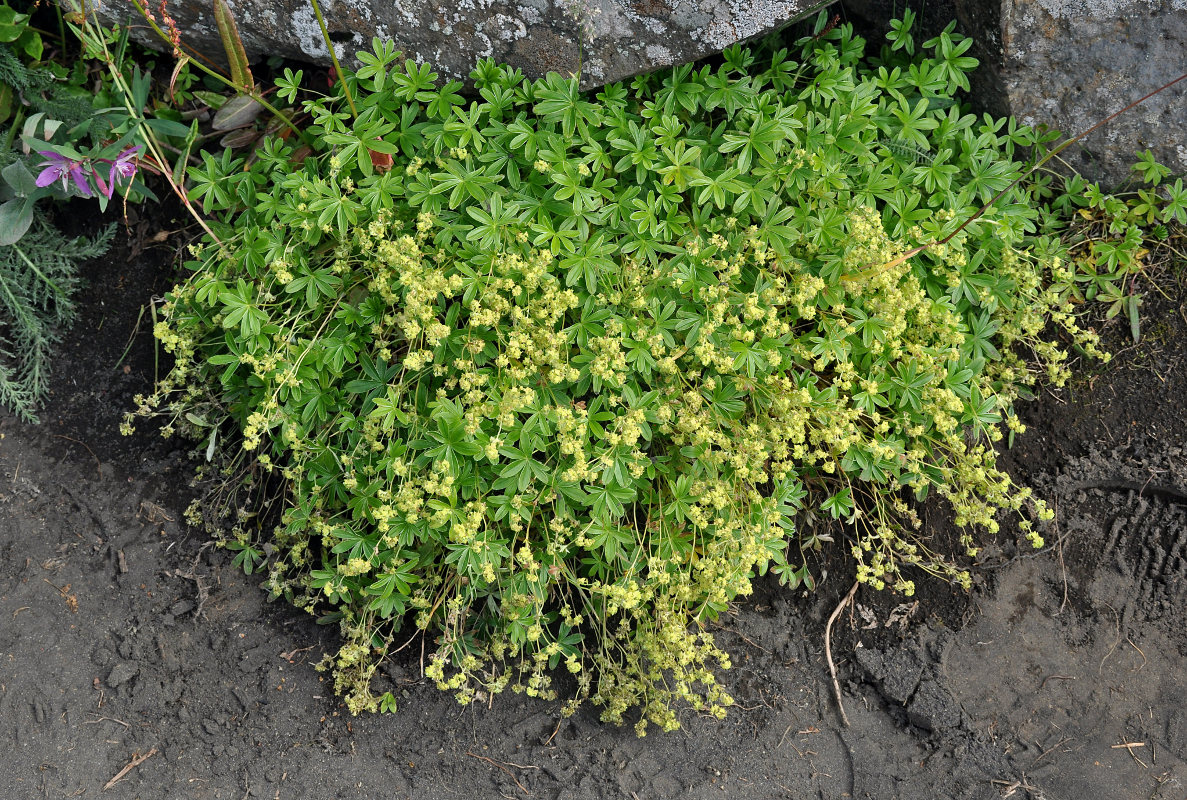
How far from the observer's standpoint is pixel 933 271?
3.15 m

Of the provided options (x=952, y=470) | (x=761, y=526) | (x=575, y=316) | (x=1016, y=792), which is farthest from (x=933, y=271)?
(x=1016, y=792)

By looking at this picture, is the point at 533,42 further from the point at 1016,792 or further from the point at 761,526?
the point at 1016,792

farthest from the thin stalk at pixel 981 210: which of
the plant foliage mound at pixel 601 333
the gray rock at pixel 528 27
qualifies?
the gray rock at pixel 528 27

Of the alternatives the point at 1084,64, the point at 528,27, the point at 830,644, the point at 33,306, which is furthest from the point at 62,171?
the point at 1084,64

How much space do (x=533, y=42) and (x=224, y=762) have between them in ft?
10.1

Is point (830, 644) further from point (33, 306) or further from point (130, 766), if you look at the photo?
point (33, 306)

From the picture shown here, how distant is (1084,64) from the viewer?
3434 mm

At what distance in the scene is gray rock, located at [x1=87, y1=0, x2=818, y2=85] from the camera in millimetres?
3139

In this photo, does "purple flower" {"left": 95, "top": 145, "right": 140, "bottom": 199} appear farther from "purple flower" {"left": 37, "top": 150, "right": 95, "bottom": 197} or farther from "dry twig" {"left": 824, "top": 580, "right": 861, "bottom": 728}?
"dry twig" {"left": 824, "top": 580, "right": 861, "bottom": 728}

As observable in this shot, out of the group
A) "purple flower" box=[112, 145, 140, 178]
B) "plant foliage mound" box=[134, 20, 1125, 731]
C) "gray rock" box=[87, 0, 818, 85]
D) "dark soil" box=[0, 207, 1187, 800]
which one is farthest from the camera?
"dark soil" box=[0, 207, 1187, 800]

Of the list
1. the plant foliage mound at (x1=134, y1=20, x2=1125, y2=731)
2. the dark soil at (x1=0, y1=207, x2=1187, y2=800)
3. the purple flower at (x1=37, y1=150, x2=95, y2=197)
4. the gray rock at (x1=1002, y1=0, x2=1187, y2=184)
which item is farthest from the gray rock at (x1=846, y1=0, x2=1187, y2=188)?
the purple flower at (x1=37, y1=150, x2=95, y2=197)

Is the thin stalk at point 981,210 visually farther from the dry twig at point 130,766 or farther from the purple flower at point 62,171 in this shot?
the dry twig at point 130,766

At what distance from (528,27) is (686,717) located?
9.28 feet

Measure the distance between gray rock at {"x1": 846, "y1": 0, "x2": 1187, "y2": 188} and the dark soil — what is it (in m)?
0.73
